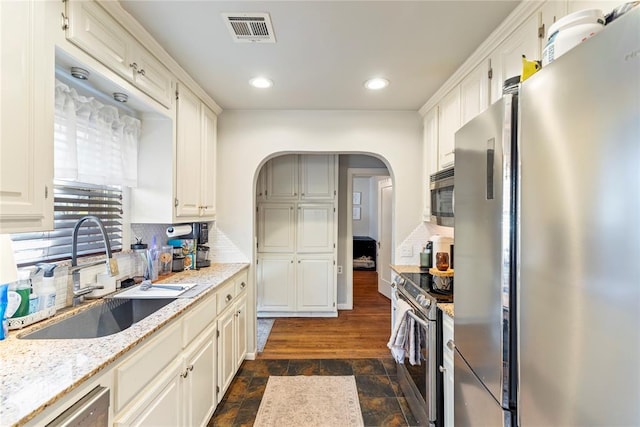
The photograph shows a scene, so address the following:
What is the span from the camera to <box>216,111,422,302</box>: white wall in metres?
2.90

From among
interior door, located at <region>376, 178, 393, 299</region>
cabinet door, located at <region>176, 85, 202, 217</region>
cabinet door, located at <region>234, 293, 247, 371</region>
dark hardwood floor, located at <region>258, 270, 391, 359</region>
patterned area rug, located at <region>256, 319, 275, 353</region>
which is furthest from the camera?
interior door, located at <region>376, 178, 393, 299</region>

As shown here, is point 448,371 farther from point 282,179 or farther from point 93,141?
point 282,179

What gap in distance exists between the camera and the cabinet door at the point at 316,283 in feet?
13.1

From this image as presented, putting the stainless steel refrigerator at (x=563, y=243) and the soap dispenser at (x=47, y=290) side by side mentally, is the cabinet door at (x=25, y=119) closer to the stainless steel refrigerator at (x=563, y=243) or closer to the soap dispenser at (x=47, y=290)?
the soap dispenser at (x=47, y=290)

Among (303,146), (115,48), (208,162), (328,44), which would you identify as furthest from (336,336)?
(115,48)

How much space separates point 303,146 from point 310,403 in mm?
2170

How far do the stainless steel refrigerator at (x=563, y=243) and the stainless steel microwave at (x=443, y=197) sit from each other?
0.81 metres

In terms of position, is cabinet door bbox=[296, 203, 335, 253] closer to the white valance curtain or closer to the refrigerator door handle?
the white valance curtain

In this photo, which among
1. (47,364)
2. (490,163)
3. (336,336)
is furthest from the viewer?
(336,336)

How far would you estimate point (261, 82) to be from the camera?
7.48ft

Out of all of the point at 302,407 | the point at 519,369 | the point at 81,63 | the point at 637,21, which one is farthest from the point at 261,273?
the point at 637,21

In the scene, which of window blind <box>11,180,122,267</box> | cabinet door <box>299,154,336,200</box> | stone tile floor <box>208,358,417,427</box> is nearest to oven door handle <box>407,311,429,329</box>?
stone tile floor <box>208,358,417,427</box>

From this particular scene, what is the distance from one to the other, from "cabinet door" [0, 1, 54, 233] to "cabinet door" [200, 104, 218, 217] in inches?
56.3

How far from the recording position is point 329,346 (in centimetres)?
320
